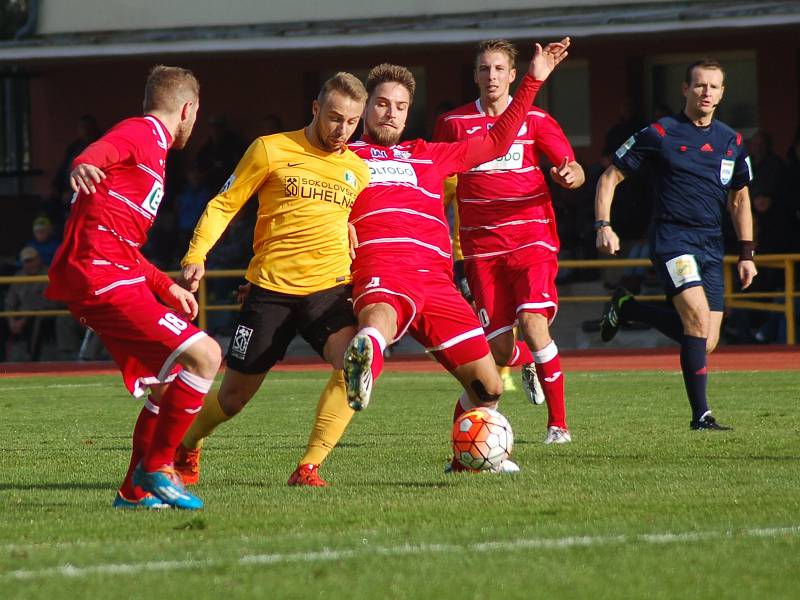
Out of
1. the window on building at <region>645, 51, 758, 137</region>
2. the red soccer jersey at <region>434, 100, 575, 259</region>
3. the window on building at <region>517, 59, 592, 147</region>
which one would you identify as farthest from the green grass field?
the window on building at <region>517, 59, 592, 147</region>

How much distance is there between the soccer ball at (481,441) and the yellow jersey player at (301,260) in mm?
692

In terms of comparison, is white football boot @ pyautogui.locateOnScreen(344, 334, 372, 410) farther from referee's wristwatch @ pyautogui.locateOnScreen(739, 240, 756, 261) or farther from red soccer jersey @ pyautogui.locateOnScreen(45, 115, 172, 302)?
referee's wristwatch @ pyautogui.locateOnScreen(739, 240, 756, 261)

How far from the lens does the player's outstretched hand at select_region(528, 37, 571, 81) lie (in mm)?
7910

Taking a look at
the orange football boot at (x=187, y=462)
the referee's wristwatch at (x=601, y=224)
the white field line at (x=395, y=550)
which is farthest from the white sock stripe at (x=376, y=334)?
the referee's wristwatch at (x=601, y=224)

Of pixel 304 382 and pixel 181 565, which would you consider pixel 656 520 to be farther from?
pixel 304 382

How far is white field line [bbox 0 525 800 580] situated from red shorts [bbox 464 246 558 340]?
3988mm

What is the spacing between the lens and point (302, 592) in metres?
4.79

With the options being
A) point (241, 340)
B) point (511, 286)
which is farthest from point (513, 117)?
point (511, 286)

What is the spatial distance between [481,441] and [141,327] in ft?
6.53

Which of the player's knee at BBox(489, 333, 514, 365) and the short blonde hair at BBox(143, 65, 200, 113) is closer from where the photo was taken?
the short blonde hair at BBox(143, 65, 200, 113)

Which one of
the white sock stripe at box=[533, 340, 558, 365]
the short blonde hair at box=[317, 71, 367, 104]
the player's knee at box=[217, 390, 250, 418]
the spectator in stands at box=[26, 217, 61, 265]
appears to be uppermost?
the short blonde hair at box=[317, 71, 367, 104]

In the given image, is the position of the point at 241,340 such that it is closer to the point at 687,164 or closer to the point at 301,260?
the point at 301,260

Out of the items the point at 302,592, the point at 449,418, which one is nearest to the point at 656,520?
the point at 302,592

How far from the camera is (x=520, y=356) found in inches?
411
